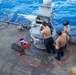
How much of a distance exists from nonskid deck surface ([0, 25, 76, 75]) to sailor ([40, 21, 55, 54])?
433mm

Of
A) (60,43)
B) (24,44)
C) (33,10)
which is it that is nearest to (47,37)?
(60,43)

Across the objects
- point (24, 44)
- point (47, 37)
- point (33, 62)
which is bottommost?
point (33, 62)

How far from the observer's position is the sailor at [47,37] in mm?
10824

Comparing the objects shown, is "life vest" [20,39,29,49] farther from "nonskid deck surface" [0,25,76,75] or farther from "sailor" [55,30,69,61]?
"sailor" [55,30,69,61]

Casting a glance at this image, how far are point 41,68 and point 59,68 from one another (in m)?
1.00

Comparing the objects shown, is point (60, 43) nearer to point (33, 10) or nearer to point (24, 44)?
point (24, 44)

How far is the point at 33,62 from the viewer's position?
11125mm

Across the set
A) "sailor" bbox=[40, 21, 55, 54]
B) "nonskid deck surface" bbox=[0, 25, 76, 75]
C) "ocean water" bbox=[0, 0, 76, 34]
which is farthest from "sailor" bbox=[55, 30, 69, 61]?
"ocean water" bbox=[0, 0, 76, 34]

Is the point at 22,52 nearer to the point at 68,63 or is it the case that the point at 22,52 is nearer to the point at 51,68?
the point at 51,68

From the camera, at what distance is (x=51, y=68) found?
10711mm

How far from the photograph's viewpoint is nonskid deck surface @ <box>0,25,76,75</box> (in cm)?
1058

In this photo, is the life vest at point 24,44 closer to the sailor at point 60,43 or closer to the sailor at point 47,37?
the sailor at point 47,37

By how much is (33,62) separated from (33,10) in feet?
29.1

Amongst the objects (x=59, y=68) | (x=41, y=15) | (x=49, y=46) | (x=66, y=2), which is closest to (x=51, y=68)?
(x=59, y=68)
